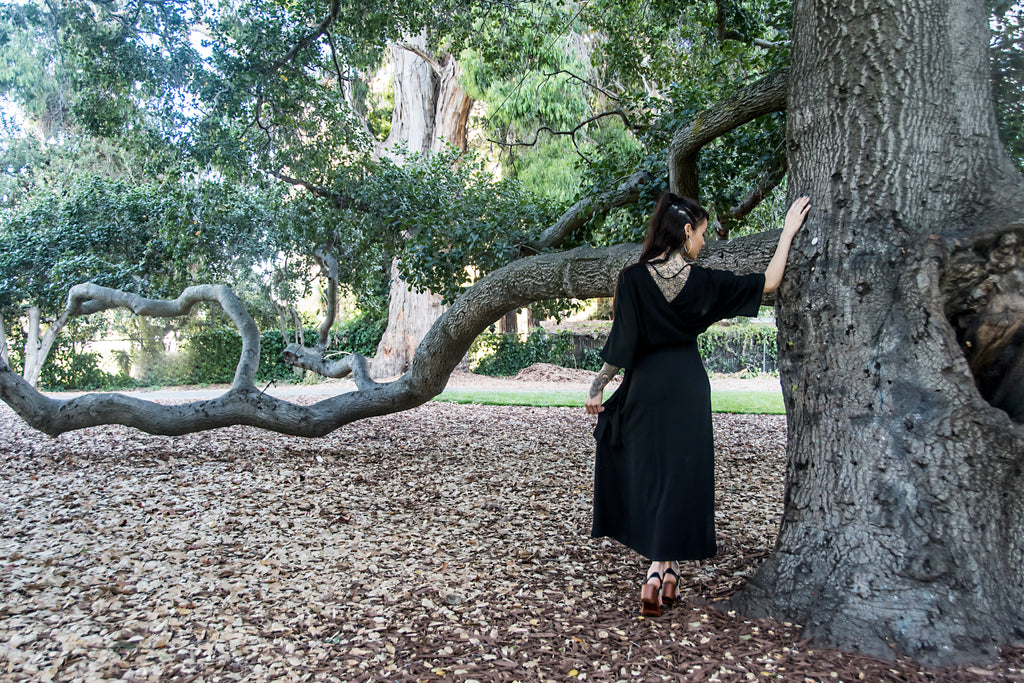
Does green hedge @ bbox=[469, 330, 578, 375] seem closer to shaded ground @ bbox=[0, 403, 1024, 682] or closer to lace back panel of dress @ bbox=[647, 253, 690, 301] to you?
shaded ground @ bbox=[0, 403, 1024, 682]

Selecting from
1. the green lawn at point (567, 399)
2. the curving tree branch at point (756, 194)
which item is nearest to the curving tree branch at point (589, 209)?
the curving tree branch at point (756, 194)

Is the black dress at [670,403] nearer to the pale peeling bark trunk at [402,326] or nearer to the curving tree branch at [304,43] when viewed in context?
the curving tree branch at [304,43]

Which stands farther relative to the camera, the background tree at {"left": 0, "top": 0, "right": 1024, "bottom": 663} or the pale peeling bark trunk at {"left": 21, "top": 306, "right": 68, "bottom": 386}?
the pale peeling bark trunk at {"left": 21, "top": 306, "right": 68, "bottom": 386}

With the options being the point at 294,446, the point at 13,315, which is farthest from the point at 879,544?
the point at 13,315

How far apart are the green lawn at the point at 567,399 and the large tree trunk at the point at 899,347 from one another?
7230 mm

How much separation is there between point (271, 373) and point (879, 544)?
15.7 meters

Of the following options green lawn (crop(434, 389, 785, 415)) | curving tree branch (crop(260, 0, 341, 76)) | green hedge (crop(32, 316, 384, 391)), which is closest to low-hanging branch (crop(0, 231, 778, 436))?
curving tree branch (crop(260, 0, 341, 76))

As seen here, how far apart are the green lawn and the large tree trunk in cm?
723

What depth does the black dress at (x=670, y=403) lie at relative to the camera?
2611 millimetres

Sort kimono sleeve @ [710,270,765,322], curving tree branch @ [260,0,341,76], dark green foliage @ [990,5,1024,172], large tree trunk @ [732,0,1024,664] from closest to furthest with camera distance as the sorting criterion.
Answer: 1. large tree trunk @ [732,0,1024,664]
2. kimono sleeve @ [710,270,765,322]
3. dark green foliage @ [990,5,1024,172]
4. curving tree branch @ [260,0,341,76]

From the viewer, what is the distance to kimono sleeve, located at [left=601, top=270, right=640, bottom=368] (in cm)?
269

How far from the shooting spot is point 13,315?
13305mm

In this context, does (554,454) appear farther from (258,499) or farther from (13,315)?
(13,315)

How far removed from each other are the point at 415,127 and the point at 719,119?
12.3 m
